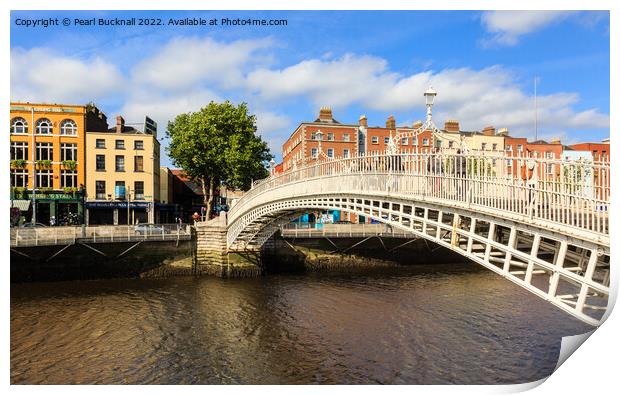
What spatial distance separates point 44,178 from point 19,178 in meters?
1.52

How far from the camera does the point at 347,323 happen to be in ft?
45.9

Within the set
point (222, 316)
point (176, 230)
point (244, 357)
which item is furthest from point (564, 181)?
point (176, 230)

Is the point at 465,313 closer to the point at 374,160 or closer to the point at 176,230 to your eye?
the point at 374,160

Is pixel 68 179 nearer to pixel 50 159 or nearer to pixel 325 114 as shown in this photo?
pixel 50 159

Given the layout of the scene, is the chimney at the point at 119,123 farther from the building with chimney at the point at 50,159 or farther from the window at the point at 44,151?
the window at the point at 44,151

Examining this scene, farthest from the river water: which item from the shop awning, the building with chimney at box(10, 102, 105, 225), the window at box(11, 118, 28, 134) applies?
the window at box(11, 118, 28, 134)

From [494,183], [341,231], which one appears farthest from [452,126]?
[494,183]

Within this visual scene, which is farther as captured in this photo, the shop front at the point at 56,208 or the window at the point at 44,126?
the window at the point at 44,126

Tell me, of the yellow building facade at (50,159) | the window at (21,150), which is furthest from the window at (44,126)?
the window at (21,150)

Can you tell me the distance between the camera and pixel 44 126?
28203 millimetres

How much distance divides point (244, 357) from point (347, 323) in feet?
12.1

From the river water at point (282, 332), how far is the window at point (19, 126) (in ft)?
39.4

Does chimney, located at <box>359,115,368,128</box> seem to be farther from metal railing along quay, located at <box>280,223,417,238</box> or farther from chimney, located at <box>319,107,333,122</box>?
metal railing along quay, located at <box>280,223,417,238</box>

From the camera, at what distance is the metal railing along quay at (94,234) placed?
18672mm
